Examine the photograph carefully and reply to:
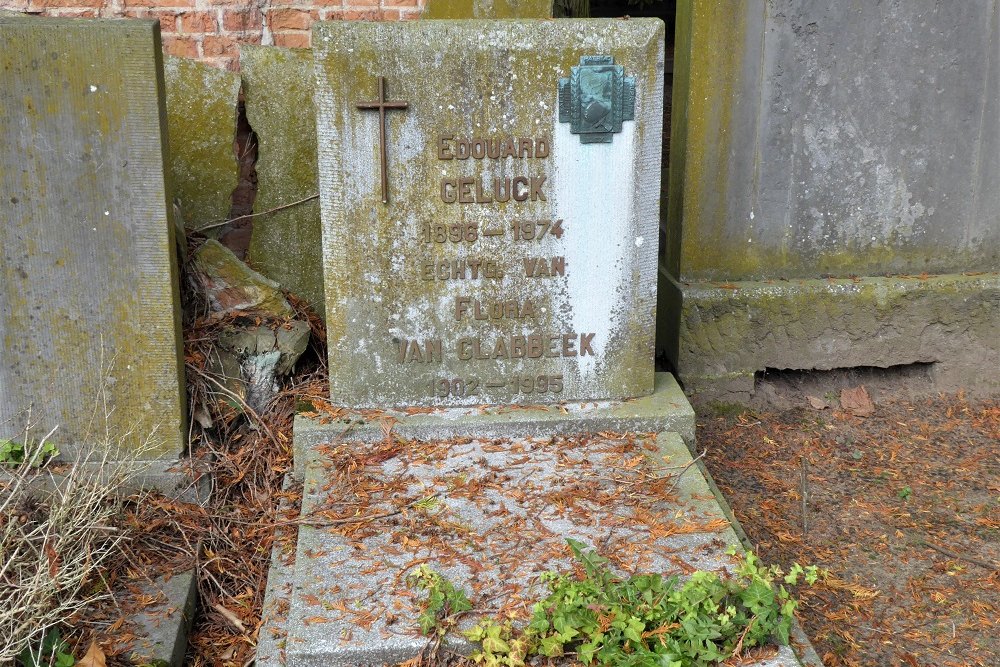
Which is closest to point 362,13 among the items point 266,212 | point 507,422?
point 266,212

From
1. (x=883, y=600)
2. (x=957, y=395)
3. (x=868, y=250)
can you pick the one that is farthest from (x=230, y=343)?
(x=957, y=395)

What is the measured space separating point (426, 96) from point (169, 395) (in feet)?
4.76

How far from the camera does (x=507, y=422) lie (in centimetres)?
367

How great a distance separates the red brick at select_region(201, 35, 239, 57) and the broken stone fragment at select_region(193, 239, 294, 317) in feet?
3.53

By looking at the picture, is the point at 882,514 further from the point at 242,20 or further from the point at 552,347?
the point at 242,20

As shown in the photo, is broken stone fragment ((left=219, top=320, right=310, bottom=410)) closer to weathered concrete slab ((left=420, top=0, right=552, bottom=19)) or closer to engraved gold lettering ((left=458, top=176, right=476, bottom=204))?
engraved gold lettering ((left=458, top=176, right=476, bottom=204))

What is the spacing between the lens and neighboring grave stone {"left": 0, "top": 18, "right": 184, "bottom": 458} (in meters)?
3.32

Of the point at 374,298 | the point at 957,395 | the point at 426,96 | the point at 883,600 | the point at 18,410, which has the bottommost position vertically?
the point at 883,600

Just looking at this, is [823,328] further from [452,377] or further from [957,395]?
[452,377]

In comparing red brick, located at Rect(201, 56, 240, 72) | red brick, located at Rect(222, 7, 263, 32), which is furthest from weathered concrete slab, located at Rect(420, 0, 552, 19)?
red brick, located at Rect(201, 56, 240, 72)

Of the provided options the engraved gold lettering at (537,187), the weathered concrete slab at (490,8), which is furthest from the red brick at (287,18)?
the engraved gold lettering at (537,187)

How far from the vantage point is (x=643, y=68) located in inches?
140

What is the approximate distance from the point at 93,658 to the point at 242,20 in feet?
10.1

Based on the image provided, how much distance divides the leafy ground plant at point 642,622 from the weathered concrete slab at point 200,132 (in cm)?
254
